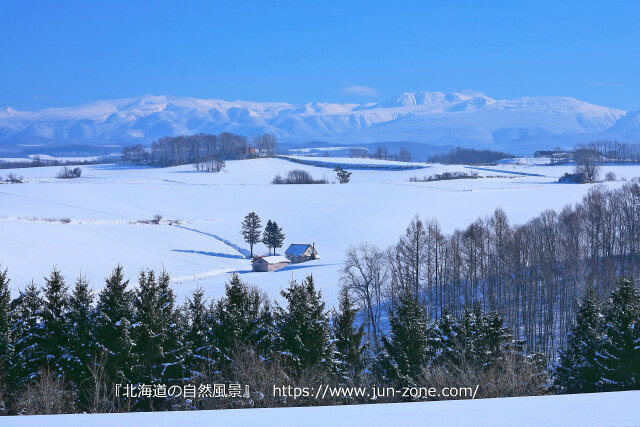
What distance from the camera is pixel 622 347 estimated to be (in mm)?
15219

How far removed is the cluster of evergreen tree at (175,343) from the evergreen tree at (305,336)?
0.09 ft

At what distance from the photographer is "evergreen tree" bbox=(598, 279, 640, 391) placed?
14.8 m

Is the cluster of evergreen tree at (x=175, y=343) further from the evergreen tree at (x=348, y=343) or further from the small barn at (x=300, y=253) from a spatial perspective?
the small barn at (x=300, y=253)

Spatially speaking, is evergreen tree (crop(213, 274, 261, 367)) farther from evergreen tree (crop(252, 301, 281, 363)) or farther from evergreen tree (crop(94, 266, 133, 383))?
evergreen tree (crop(94, 266, 133, 383))

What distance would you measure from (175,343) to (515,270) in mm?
26287

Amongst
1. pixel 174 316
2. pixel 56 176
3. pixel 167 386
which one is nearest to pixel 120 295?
pixel 174 316

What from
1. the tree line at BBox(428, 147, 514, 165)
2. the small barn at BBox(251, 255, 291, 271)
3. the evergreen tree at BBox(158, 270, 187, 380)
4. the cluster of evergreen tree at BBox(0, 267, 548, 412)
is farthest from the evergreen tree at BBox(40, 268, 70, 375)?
the tree line at BBox(428, 147, 514, 165)

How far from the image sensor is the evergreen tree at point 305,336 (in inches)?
582

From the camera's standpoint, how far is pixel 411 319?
16.2 meters

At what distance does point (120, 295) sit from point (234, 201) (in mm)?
69533

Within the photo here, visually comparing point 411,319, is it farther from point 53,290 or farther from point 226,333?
point 53,290

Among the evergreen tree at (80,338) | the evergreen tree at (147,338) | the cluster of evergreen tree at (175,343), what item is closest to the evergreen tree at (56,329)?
the cluster of evergreen tree at (175,343)

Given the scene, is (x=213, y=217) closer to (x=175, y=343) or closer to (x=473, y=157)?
(x=175, y=343)

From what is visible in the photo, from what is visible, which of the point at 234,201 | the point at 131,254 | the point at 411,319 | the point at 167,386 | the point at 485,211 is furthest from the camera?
the point at 234,201
